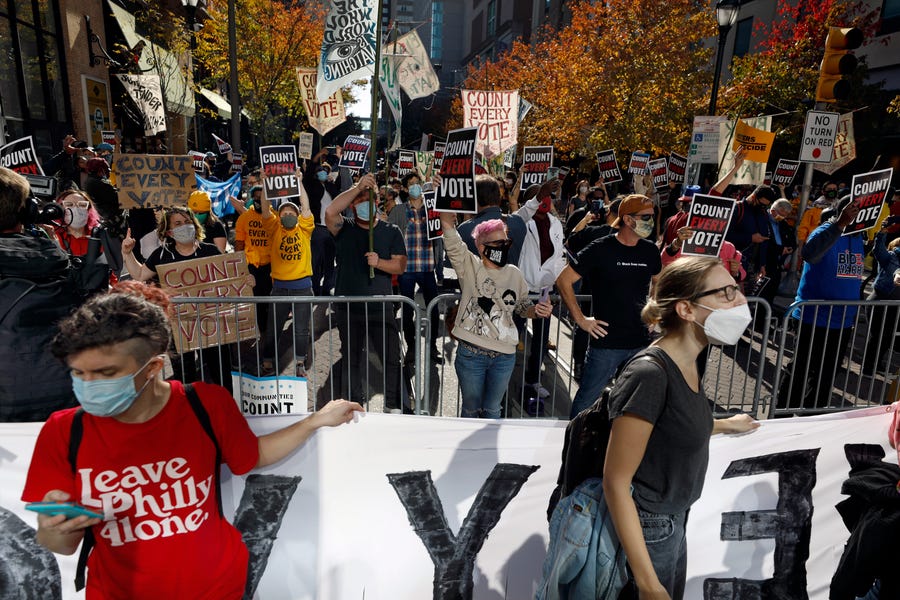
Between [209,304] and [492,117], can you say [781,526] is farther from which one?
[492,117]

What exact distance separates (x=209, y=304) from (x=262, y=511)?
2227 mm

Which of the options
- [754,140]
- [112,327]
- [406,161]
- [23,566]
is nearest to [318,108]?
[406,161]

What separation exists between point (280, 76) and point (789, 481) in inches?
1143

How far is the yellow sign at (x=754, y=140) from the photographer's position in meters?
9.10

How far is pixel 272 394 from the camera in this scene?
3893 mm

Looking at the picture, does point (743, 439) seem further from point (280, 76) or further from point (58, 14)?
point (280, 76)

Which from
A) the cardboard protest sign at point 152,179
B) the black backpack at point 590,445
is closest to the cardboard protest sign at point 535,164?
the cardboard protest sign at point 152,179

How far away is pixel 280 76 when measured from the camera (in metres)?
28.3

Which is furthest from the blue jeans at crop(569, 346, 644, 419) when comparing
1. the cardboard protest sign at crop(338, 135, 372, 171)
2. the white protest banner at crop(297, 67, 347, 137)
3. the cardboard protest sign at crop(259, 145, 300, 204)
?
the cardboard protest sign at crop(338, 135, 372, 171)

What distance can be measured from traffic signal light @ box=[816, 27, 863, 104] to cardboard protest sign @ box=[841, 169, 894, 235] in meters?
1.94

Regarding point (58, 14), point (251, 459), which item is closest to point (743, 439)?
point (251, 459)

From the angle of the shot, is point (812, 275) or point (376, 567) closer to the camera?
point (376, 567)

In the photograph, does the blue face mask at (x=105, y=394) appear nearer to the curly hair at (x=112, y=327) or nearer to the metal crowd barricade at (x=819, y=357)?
the curly hair at (x=112, y=327)

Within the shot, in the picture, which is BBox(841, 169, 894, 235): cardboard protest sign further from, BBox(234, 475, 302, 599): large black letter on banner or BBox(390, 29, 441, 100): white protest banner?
BBox(390, 29, 441, 100): white protest banner
